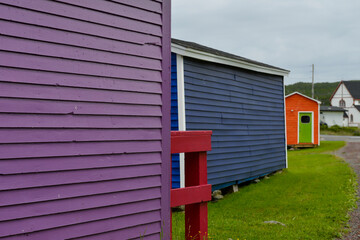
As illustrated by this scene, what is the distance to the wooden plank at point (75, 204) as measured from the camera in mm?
2879

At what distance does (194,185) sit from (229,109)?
6969 mm

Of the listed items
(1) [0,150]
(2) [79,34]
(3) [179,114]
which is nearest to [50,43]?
(2) [79,34]

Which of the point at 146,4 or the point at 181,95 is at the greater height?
the point at 146,4

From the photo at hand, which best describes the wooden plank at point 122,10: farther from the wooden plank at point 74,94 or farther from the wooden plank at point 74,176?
the wooden plank at point 74,176

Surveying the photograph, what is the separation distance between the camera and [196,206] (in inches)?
151

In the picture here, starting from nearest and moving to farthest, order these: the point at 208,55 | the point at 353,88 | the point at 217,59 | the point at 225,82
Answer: the point at 208,55 < the point at 217,59 < the point at 225,82 < the point at 353,88

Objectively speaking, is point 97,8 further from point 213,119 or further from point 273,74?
point 273,74

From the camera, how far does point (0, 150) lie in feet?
9.23

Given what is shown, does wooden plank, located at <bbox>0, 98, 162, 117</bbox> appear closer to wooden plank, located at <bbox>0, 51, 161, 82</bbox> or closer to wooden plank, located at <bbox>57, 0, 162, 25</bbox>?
wooden plank, located at <bbox>0, 51, 161, 82</bbox>

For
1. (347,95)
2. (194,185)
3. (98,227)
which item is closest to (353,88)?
(347,95)

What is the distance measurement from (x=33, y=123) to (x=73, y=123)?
336mm

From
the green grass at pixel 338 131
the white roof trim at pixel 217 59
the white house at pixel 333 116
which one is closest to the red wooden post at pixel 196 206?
the white roof trim at pixel 217 59

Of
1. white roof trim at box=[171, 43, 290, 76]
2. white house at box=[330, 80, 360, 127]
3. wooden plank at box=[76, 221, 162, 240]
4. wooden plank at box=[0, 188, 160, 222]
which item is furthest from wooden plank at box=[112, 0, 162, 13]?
white house at box=[330, 80, 360, 127]

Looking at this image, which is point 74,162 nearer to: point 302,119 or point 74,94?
point 74,94
